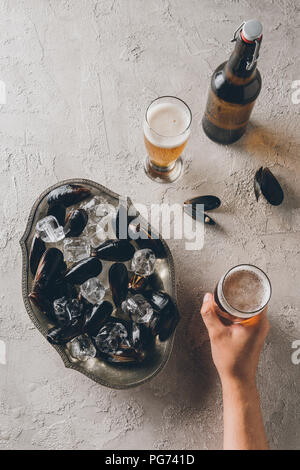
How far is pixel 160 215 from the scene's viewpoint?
118cm

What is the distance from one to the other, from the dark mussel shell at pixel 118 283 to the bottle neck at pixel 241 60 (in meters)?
0.54

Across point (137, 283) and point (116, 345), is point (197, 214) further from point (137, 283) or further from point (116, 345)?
point (116, 345)

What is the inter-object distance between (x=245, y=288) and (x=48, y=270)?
49 centimetres

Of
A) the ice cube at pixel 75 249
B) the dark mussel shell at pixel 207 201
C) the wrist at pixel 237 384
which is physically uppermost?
the dark mussel shell at pixel 207 201

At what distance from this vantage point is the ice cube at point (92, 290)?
1042mm

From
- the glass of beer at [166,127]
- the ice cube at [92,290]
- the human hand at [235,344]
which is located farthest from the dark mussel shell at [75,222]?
the human hand at [235,344]

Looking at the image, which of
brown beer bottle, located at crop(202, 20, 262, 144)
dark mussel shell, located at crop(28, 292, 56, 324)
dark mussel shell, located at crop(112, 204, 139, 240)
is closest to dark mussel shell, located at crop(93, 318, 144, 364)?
dark mussel shell, located at crop(28, 292, 56, 324)

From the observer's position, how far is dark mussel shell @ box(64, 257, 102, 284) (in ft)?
3.44

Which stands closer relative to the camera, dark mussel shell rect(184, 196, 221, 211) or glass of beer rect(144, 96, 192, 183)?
glass of beer rect(144, 96, 192, 183)

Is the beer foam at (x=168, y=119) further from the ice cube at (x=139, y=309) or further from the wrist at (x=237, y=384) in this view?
the wrist at (x=237, y=384)

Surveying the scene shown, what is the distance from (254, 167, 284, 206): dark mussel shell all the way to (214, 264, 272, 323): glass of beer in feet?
0.94

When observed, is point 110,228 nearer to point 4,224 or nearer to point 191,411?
point 4,224

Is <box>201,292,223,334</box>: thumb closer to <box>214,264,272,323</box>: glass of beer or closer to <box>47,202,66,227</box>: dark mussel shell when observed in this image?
<box>214,264,272,323</box>: glass of beer

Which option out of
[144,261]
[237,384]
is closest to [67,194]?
[144,261]
